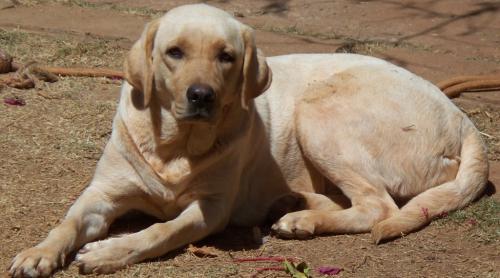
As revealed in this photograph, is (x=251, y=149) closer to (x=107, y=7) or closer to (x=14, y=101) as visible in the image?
(x=14, y=101)

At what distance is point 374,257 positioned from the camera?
454cm

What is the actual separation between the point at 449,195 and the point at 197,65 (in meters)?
1.62

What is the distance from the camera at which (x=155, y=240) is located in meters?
4.32

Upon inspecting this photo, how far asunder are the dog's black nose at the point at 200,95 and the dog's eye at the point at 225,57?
27 cm

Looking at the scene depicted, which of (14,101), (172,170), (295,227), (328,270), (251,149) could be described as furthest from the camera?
(14,101)

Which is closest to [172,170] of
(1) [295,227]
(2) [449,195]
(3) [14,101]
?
(1) [295,227]

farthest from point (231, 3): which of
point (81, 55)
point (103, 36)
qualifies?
point (81, 55)

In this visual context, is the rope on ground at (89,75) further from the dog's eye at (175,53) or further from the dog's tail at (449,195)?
the dog's eye at (175,53)

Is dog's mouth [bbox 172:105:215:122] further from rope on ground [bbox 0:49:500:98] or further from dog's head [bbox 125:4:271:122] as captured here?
rope on ground [bbox 0:49:500:98]

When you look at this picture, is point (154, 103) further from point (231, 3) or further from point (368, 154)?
point (231, 3)

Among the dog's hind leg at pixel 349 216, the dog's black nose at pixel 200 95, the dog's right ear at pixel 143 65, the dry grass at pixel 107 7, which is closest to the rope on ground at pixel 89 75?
the dog's hind leg at pixel 349 216

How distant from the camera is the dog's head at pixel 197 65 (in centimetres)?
422

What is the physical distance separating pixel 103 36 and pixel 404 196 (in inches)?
162

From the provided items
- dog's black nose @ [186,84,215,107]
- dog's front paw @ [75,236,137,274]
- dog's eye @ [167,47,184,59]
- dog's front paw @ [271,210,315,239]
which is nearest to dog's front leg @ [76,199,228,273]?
dog's front paw @ [75,236,137,274]
